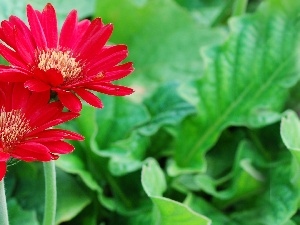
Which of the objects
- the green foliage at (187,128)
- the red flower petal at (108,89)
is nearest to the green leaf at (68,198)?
the green foliage at (187,128)

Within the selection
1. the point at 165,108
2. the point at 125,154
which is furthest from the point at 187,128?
the point at 125,154

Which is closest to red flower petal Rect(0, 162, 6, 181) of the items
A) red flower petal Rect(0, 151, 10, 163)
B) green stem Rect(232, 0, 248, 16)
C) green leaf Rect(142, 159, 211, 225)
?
red flower petal Rect(0, 151, 10, 163)

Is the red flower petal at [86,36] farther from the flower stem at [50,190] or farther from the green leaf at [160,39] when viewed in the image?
the green leaf at [160,39]

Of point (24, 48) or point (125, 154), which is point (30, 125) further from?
point (125, 154)

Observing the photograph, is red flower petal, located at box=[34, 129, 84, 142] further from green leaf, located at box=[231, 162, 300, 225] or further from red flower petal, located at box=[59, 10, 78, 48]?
green leaf, located at box=[231, 162, 300, 225]

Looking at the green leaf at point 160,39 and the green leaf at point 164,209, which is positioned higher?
the green leaf at point 160,39
